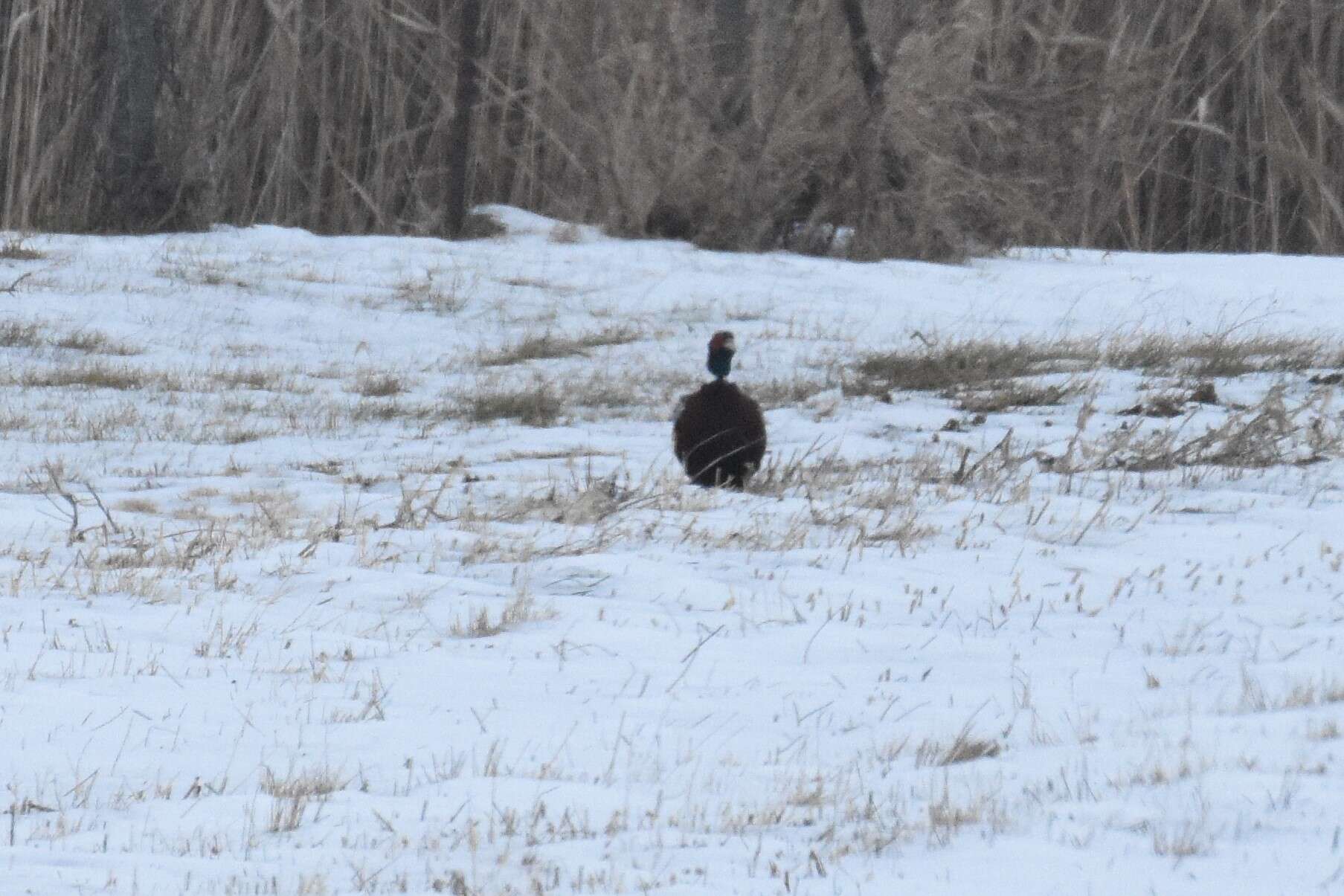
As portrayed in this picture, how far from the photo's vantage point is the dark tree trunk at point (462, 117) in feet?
45.6

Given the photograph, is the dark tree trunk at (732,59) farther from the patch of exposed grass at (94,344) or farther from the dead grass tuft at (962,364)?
the patch of exposed grass at (94,344)

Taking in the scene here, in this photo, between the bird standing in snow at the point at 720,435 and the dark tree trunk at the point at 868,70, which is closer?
the bird standing in snow at the point at 720,435

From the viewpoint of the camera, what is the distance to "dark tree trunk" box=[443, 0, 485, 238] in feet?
45.6

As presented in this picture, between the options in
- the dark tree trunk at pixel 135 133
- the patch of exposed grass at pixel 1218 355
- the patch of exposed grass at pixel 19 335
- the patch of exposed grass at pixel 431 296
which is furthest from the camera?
the dark tree trunk at pixel 135 133

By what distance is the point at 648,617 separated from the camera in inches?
188

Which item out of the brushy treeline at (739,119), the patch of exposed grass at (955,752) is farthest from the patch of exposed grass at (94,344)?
the patch of exposed grass at (955,752)

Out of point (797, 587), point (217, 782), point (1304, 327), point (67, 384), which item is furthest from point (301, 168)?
point (217, 782)

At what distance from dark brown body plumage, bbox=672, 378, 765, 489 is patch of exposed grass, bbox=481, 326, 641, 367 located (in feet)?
12.3

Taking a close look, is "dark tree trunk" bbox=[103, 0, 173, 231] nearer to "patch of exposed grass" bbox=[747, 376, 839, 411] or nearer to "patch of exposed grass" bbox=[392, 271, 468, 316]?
"patch of exposed grass" bbox=[392, 271, 468, 316]

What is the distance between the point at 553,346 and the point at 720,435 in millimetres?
4191

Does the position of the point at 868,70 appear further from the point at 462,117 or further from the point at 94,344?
the point at 94,344

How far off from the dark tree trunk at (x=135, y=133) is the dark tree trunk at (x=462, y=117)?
2.14 meters

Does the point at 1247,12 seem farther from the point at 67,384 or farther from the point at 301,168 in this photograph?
the point at 67,384

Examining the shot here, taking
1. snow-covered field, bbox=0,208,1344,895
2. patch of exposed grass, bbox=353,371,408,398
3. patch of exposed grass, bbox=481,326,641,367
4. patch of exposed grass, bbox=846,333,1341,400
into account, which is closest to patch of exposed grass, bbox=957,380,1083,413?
snow-covered field, bbox=0,208,1344,895
